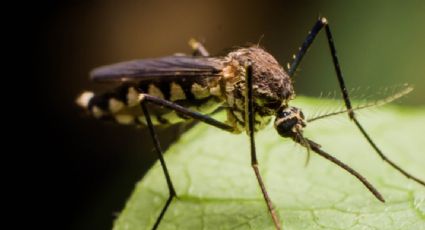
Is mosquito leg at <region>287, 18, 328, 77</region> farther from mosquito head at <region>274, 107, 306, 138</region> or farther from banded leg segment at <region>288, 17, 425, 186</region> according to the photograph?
mosquito head at <region>274, 107, 306, 138</region>

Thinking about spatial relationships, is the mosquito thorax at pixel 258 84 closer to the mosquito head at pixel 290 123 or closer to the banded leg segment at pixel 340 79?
the mosquito head at pixel 290 123

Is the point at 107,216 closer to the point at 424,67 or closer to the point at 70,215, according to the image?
the point at 70,215

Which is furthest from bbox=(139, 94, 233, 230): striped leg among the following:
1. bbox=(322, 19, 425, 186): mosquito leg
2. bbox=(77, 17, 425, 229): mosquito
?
bbox=(322, 19, 425, 186): mosquito leg

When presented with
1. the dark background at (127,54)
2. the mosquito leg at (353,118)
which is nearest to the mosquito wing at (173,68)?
the mosquito leg at (353,118)

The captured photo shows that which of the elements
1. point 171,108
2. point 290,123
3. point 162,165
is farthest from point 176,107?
point 290,123

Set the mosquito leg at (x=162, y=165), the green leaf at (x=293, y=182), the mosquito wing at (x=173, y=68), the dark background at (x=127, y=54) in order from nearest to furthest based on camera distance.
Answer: the green leaf at (x=293, y=182)
the mosquito leg at (x=162, y=165)
the mosquito wing at (x=173, y=68)
the dark background at (x=127, y=54)

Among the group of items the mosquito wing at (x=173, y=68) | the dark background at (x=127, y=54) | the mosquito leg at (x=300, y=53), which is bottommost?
the dark background at (x=127, y=54)
